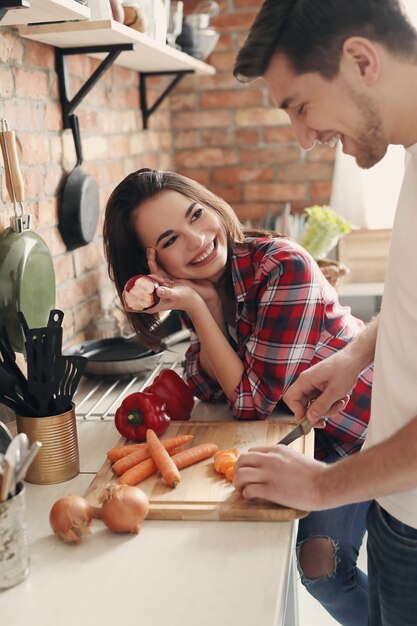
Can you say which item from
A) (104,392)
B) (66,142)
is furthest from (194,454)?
(66,142)

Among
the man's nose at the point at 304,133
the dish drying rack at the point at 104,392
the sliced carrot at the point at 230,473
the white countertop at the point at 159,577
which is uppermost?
the man's nose at the point at 304,133

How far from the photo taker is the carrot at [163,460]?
1.29 meters

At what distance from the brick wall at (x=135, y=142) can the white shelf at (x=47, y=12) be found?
13 cm

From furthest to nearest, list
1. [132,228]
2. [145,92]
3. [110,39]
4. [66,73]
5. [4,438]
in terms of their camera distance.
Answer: [145,92] → [66,73] → [110,39] → [132,228] → [4,438]

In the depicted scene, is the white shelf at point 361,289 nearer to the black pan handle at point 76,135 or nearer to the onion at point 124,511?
the black pan handle at point 76,135

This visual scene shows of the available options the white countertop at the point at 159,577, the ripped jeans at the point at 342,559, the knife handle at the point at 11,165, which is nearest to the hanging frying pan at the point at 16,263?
the knife handle at the point at 11,165

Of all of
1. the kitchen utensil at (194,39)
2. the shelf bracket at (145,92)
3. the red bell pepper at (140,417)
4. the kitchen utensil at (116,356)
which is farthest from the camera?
the shelf bracket at (145,92)

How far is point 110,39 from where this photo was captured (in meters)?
1.88

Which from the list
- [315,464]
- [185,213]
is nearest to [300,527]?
[315,464]

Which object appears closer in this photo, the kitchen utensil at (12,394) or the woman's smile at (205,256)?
the kitchen utensil at (12,394)

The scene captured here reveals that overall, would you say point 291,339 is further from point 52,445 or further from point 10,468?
point 10,468

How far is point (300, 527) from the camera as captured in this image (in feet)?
5.20

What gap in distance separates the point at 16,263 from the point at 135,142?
1.25 metres

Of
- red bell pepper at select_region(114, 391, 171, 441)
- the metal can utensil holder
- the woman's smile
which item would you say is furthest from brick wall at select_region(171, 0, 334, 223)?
the metal can utensil holder
